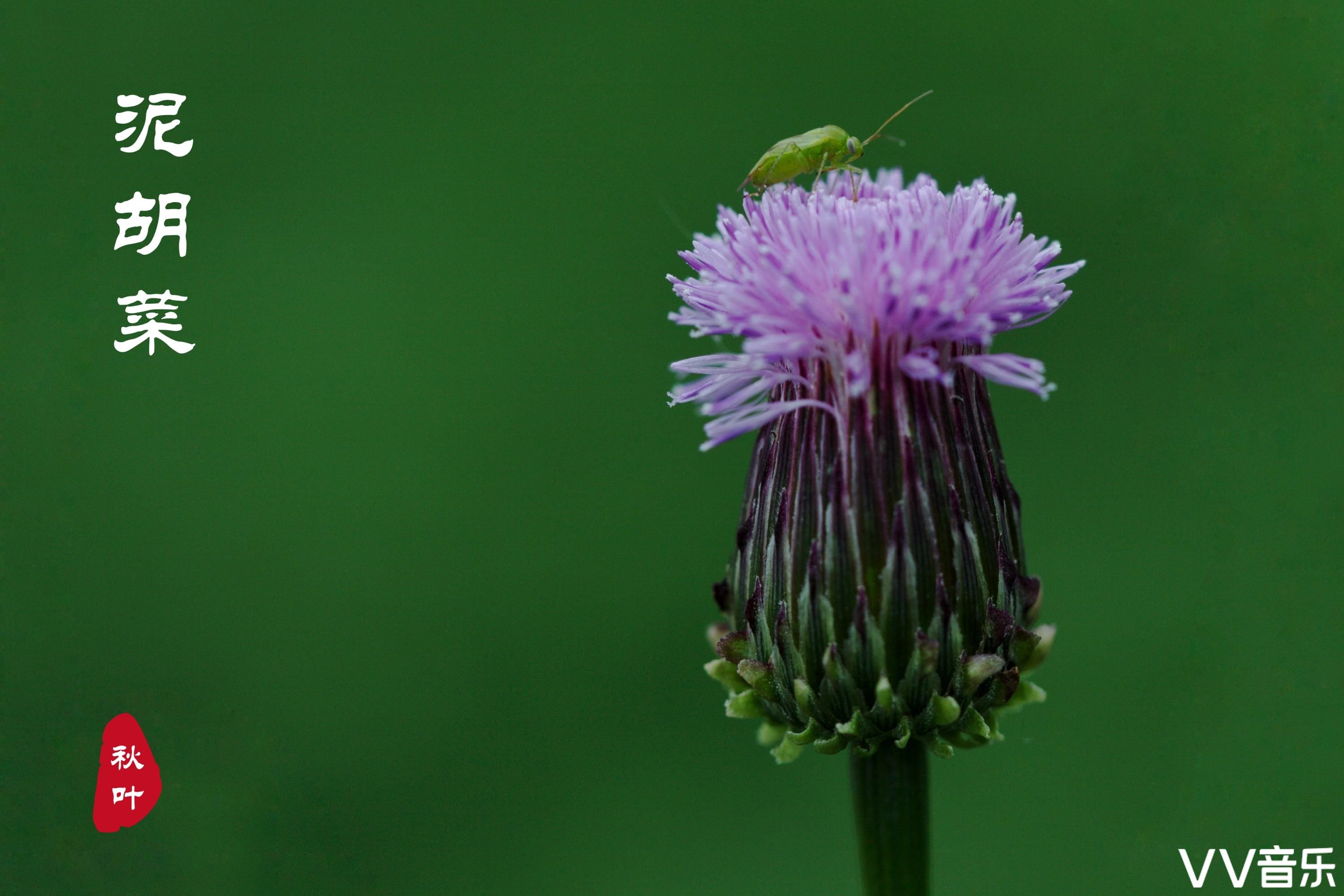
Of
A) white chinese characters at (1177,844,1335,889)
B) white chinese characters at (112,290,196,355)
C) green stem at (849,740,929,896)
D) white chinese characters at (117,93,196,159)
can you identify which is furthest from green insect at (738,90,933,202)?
white chinese characters at (117,93,196,159)

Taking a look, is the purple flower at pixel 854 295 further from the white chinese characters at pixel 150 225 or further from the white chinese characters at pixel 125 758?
the white chinese characters at pixel 150 225

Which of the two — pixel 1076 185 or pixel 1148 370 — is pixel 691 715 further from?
pixel 1076 185

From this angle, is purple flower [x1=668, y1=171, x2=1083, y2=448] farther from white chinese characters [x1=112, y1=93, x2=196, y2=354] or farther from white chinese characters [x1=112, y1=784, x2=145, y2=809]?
white chinese characters [x1=112, y1=93, x2=196, y2=354]

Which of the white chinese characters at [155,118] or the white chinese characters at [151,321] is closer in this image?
the white chinese characters at [151,321]

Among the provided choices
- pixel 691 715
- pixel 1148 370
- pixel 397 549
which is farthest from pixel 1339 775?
pixel 397 549

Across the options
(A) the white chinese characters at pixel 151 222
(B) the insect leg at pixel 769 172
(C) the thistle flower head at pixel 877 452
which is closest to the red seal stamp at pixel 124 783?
(A) the white chinese characters at pixel 151 222
